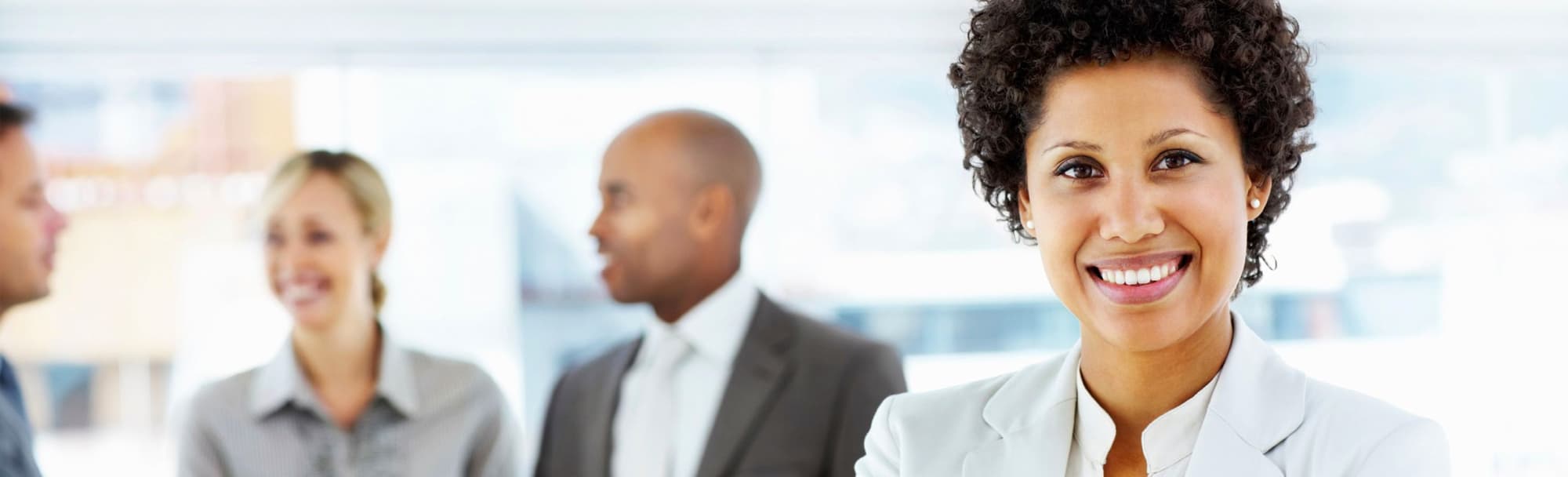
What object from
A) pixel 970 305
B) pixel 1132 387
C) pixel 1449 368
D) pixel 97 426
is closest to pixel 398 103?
pixel 97 426

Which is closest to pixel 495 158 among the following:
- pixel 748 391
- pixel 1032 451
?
pixel 748 391

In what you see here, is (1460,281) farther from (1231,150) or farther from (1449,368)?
(1231,150)

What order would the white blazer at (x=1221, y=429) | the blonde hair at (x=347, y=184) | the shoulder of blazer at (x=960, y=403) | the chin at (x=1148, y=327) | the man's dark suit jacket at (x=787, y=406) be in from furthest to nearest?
the blonde hair at (x=347, y=184), the man's dark suit jacket at (x=787, y=406), the shoulder of blazer at (x=960, y=403), the chin at (x=1148, y=327), the white blazer at (x=1221, y=429)

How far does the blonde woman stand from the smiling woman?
5.72 ft

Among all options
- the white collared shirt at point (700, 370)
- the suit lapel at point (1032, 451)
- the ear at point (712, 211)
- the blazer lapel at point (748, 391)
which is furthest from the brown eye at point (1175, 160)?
the ear at point (712, 211)

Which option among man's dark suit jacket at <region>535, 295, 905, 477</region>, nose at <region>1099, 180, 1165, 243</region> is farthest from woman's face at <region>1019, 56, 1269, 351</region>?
man's dark suit jacket at <region>535, 295, 905, 477</region>

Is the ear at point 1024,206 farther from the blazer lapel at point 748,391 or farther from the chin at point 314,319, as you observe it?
the chin at point 314,319

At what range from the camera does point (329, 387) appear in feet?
9.76

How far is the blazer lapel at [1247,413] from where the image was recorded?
139cm

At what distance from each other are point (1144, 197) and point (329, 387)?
2.13 metres

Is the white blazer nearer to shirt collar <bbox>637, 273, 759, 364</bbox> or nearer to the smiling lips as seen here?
the smiling lips

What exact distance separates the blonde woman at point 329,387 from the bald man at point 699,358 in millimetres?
264

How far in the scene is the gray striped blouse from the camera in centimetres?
294

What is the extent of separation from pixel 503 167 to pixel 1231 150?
2618 millimetres
